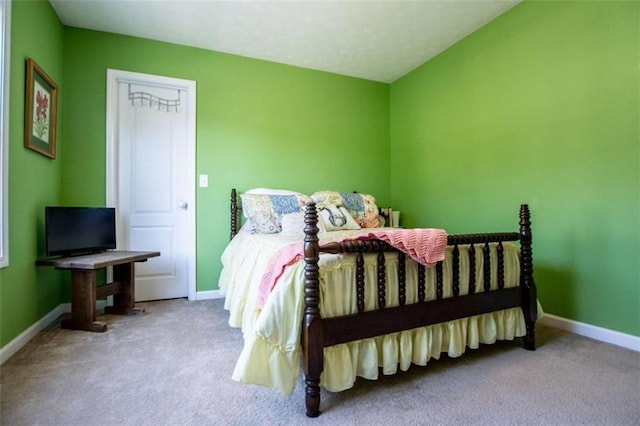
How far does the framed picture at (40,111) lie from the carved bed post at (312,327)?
207 centimetres

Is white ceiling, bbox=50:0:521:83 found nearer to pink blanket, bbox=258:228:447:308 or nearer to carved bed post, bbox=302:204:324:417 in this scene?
pink blanket, bbox=258:228:447:308

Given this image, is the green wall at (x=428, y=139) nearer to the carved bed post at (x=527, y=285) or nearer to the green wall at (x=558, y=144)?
the green wall at (x=558, y=144)

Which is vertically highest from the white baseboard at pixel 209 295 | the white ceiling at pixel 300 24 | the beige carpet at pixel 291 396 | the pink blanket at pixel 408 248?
the white ceiling at pixel 300 24

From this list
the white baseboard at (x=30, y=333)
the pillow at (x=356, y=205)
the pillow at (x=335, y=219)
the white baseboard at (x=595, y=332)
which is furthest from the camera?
the pillow at (x=356, y=205)

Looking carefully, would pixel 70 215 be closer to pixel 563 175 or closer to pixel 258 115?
pixel 258 115

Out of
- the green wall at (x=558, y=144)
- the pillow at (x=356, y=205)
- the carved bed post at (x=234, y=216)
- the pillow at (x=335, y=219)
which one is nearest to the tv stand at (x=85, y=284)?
the carved bed post at (x=234, y=216)

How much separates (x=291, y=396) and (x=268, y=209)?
167 centimetres

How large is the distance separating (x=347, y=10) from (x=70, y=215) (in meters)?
2.65

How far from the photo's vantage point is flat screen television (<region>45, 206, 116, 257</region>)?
221 centimetres

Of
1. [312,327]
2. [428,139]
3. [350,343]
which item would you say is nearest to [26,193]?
[312,327]

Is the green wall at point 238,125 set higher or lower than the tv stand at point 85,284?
higher

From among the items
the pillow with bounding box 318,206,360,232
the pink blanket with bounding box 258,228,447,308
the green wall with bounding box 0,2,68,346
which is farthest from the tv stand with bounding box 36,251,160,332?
the pillow with bounding box 318,206,360,232

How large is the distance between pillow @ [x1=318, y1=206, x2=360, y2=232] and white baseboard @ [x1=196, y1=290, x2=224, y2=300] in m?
1.27

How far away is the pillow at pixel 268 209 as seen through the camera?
→ 2.76 m
